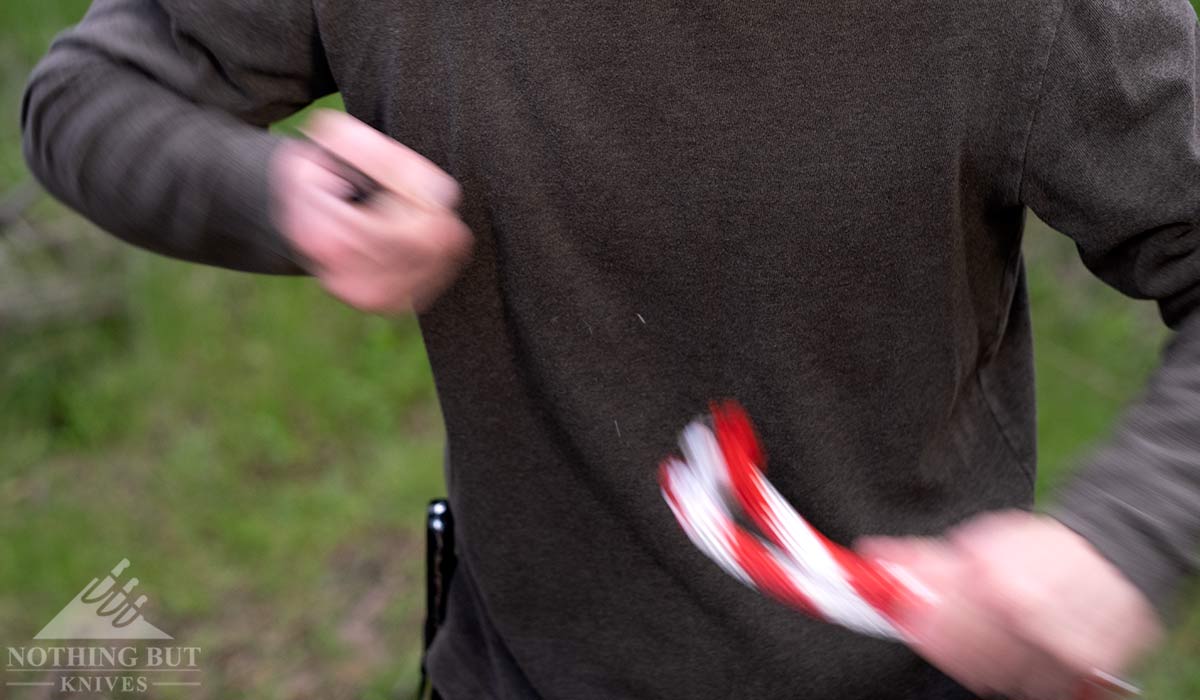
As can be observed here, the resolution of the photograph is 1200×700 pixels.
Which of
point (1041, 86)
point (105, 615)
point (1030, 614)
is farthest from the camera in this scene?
point (105, 615)

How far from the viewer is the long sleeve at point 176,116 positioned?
0.91 metres

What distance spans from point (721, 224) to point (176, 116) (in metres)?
0.45

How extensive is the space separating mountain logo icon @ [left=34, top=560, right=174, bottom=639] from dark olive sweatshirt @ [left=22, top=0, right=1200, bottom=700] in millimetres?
1601

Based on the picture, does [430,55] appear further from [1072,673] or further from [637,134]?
[1072,673]

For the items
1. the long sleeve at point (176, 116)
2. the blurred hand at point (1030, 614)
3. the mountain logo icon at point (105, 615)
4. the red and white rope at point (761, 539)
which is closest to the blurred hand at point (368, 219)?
the long sleeve at point (176, 116)

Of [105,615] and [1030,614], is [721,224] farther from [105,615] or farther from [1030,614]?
[105,615]

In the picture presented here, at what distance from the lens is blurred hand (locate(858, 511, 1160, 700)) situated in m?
0.73

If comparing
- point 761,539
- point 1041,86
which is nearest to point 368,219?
point 761,539

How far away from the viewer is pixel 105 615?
8.09 feet

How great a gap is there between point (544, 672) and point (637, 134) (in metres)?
0.56

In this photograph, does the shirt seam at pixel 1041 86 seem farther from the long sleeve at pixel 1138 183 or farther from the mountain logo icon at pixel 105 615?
the mountain logo icon at pixel 105 615

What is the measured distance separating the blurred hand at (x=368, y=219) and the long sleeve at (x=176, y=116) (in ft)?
0.14

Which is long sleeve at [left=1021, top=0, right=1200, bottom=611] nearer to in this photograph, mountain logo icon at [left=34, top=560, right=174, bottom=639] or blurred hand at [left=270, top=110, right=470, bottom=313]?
blurred hand at [left=270, top=110, right=470, bottom=313]

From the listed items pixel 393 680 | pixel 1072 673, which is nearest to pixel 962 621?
pixel 1072 673
